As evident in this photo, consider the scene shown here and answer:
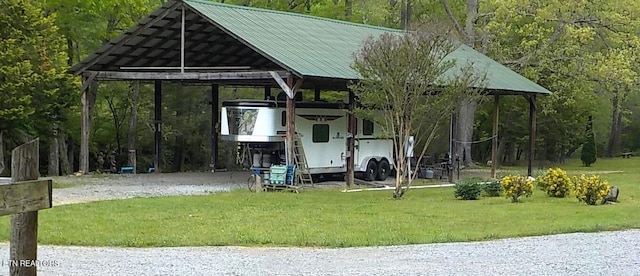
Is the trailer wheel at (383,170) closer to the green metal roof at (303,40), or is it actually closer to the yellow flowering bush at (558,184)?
the green metal roof at (303,40)

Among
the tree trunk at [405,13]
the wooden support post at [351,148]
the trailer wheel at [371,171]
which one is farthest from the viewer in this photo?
the tree trunk at [405,13]

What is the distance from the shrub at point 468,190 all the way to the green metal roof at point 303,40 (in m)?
4.30

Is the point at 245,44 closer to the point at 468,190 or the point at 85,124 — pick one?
the point at 85,124

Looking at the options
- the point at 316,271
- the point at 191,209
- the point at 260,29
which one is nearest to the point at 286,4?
the point at 260,29

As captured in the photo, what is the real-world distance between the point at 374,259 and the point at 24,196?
5.23 metres

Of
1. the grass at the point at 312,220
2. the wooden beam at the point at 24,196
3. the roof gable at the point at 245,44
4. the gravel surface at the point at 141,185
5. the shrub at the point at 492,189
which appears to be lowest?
the gravel surface at the point at 141,185

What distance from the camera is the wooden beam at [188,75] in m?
21.5

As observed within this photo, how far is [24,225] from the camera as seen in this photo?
5043mm

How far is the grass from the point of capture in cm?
1114

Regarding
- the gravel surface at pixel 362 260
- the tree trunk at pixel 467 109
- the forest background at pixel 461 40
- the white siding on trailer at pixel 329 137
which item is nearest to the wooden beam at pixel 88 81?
the forest background at pixel 461 40

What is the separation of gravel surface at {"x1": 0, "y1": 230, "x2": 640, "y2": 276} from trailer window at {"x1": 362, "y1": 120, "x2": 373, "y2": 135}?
14.0m

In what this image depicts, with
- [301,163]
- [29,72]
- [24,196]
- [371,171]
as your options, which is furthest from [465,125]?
[24,196]

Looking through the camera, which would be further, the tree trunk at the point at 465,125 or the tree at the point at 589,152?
the tree at the point at 589,152

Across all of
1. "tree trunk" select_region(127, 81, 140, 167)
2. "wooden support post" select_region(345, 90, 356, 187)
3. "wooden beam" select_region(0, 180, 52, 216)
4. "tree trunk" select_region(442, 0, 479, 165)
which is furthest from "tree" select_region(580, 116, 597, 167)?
"wooden beam" select_region(0, 180, 52, 216)
